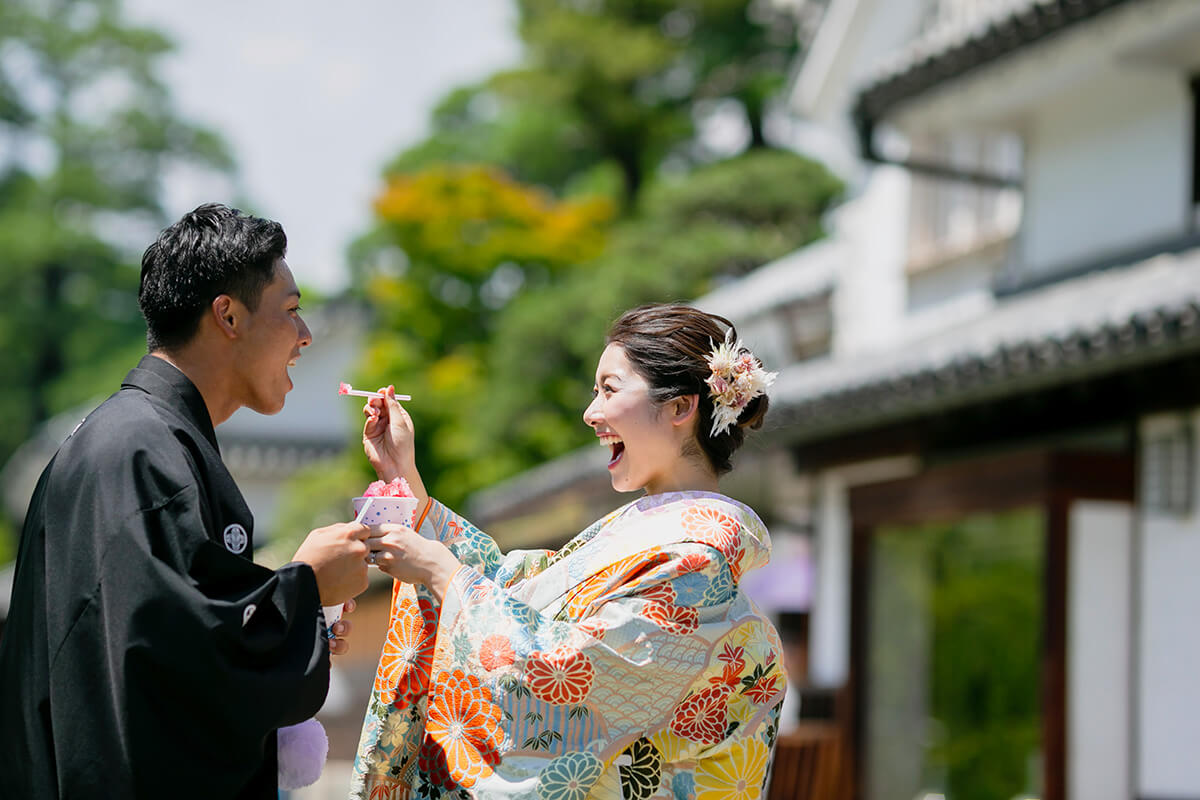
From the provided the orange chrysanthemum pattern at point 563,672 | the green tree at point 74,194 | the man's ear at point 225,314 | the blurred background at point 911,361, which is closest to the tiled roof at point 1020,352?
the blurred background at point 911,361

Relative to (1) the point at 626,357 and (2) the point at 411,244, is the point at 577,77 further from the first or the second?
(1) the point at 626,357

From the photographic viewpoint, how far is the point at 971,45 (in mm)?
8336

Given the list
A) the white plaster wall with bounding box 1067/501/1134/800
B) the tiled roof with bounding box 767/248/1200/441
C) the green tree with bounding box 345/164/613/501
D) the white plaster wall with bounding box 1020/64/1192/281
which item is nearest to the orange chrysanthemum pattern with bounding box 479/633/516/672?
the tiled roof with bounding box 767/248/1200/441

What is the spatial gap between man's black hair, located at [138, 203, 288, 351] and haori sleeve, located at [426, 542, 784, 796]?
27.0 inches

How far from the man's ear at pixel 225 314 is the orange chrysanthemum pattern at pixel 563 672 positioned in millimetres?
811

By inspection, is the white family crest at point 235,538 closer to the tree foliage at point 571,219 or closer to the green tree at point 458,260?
the tree foliage at point 571,219

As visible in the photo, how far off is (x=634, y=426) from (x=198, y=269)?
93 cm

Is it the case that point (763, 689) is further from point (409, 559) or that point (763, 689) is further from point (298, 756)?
point (298, 756)

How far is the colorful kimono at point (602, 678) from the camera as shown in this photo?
8.93ft

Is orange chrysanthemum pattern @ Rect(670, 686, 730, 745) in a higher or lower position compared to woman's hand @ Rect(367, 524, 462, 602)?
lower

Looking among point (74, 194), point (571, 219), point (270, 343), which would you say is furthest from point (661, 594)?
point (74, 194)

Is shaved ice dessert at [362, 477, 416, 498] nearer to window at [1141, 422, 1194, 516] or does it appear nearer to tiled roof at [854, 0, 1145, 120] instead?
window at [1141, 422, 1194, 516]

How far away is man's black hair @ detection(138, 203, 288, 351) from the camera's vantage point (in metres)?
2.62

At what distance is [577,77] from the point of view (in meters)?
23.0
